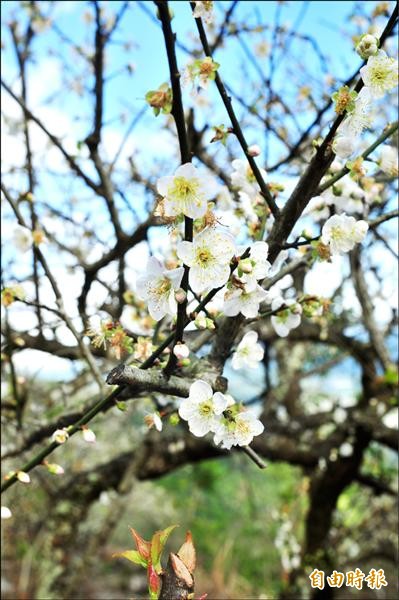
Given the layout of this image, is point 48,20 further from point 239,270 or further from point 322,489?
point 322,489

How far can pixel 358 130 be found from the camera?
Answer: 1248 millimetres

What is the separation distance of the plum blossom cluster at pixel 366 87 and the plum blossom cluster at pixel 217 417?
0.59 metres

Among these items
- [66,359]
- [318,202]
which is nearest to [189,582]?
[318,202]

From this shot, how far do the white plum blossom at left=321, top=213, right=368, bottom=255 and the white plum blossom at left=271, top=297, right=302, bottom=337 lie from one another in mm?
234

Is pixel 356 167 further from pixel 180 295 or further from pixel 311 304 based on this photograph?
pixel 180 295

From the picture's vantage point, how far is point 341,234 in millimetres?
1449

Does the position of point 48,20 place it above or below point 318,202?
above

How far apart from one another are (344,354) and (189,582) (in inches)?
134

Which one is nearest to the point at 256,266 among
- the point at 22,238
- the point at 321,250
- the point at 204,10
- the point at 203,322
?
the point at 203,322

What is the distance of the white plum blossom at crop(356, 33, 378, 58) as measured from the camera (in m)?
1.20

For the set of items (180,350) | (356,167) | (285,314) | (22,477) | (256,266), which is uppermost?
(356,167)

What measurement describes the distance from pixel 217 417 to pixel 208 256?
0.39 m

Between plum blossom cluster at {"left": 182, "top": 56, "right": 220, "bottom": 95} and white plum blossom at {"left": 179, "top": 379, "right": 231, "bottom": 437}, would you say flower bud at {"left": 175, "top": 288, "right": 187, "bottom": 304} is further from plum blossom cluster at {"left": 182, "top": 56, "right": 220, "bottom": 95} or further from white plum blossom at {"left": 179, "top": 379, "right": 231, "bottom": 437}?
plum blossom cluster at {"left": 182, "top": 56, "right": 220, "bottom": 95}

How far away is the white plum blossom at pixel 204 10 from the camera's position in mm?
1241
